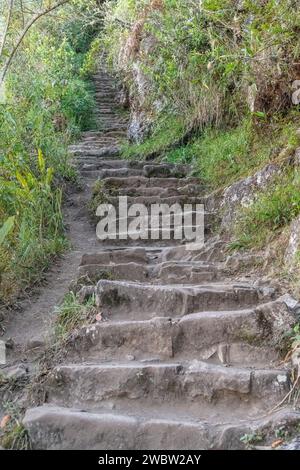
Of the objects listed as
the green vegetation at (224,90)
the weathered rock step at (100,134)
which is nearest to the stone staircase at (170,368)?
the green vegetation at (224,90)

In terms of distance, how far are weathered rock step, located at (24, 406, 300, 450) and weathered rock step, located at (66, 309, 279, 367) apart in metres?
0.52

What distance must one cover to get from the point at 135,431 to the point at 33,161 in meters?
3.99

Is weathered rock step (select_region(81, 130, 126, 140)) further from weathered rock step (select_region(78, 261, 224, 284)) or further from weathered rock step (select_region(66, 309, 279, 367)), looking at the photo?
weathered rock step (select_region(66, 309, 279, 367))

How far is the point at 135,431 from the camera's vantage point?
257 centimetres

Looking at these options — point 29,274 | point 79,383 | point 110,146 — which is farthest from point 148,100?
point 79,383

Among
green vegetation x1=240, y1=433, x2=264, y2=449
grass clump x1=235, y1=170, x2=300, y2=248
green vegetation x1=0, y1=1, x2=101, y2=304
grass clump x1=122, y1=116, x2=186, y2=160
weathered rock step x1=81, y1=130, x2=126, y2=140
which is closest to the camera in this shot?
green vegetation x1=240, y1=433, x2=264, y2=449

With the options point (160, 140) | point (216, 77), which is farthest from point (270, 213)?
point (160, 140)

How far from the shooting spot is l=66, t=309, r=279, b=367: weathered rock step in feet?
10.2

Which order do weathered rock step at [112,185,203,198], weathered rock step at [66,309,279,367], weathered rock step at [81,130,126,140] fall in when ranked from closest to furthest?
weathered rock step at [66,309,279,367]
weathered rock step at [112,185,203,198]
weathered rock step at [81,130,126,140]

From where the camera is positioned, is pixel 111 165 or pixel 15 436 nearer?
pixel 15 436

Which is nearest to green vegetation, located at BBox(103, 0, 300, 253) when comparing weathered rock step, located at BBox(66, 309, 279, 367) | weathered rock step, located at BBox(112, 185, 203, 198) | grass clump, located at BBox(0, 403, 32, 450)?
weathered rock step, located at BBox(112, 185, 203, 198)

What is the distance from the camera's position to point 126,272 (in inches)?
166

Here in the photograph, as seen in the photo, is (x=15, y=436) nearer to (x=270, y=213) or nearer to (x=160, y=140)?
(x=270, y=213)

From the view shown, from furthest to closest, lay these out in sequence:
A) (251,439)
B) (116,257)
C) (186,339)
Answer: (116,257) → (186,339) → (251,439)
